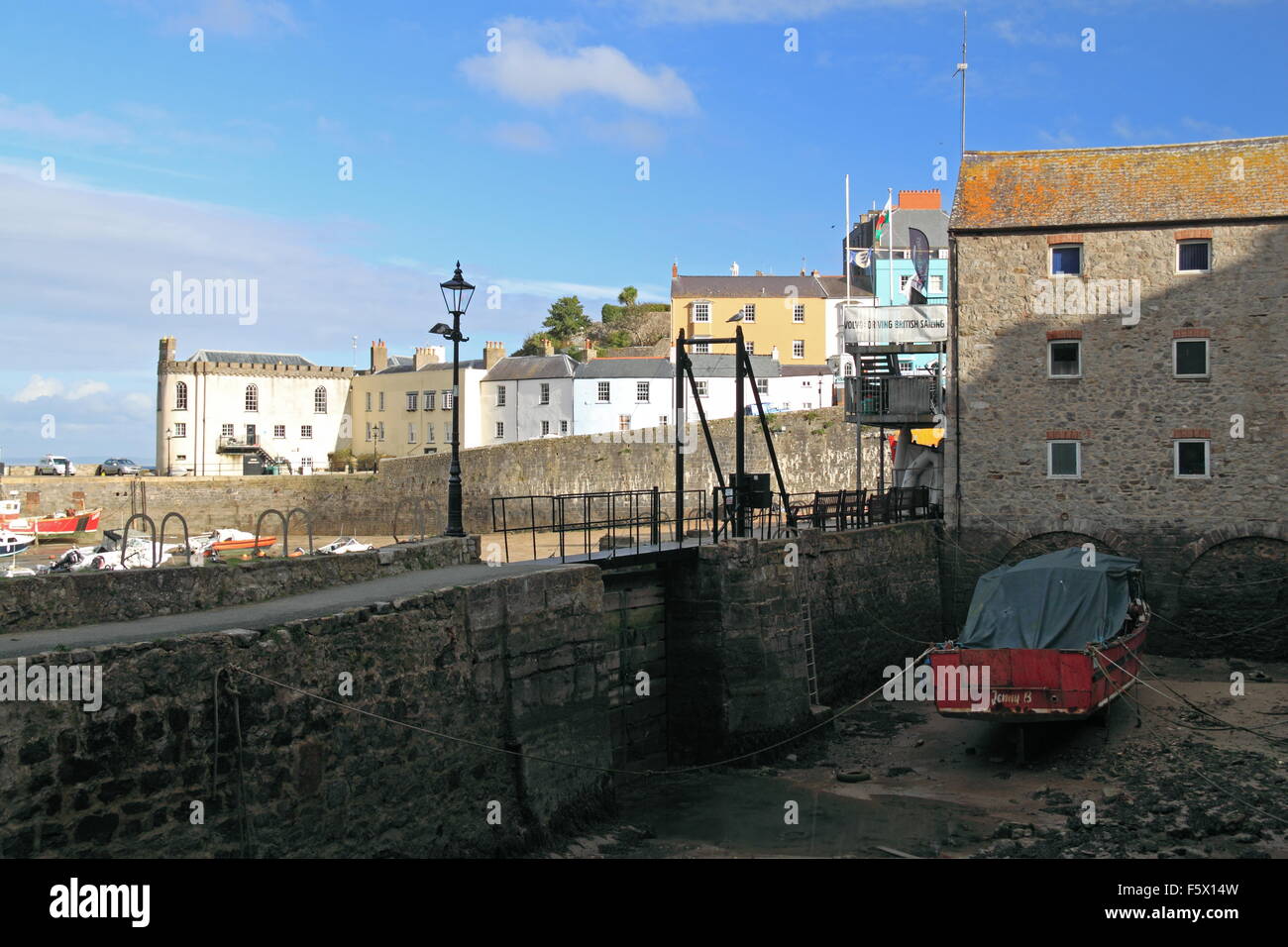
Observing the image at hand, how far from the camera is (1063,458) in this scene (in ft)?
81.9

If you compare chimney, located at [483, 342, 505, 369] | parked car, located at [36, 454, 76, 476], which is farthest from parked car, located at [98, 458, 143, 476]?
chimney, located at [483, 342, 505, 369]

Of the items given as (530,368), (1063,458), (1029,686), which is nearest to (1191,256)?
(1063,458)

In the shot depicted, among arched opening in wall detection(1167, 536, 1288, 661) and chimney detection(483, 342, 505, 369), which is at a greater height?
chimney detection(483, 342, 505, 369)

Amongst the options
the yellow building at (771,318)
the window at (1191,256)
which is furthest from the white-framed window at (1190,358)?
the yellow building at (771,318)

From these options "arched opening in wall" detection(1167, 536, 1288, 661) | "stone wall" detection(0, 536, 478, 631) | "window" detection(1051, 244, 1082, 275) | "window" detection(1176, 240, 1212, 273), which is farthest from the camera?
"window" detection(1051, 244, 1082, 275)

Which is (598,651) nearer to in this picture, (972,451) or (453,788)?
(453,788)

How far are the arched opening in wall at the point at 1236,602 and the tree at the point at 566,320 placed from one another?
5117 centimetres

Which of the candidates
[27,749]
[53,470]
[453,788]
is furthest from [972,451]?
[53,470]

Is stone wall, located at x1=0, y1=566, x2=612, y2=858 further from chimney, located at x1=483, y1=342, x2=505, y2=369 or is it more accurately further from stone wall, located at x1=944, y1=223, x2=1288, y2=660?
chimney, located at x1=483, y1=342, x2=505, y2=369

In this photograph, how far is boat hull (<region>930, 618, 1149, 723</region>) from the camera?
55.9 feet

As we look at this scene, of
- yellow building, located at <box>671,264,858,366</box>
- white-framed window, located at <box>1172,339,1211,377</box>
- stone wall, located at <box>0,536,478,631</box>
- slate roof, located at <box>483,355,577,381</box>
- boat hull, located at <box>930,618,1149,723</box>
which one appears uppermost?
yellow building, located at <box>671,264,858,366</box>

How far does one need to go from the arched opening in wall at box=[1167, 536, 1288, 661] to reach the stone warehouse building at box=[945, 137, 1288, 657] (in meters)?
0.03
